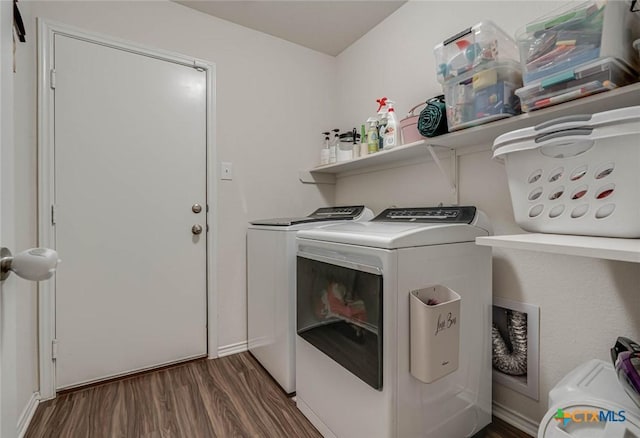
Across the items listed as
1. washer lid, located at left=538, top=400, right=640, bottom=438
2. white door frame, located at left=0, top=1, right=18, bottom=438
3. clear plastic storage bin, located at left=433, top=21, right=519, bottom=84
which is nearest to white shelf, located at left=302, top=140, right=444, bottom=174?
clear plastic storage bin, located at left=433, top=21, right=519, bottom=84

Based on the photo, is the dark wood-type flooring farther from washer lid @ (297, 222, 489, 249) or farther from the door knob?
the door knob

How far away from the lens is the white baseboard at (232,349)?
219cm

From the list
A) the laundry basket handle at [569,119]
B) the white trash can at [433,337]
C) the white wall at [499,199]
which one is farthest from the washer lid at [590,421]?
the laundry basket handle at [569,119]

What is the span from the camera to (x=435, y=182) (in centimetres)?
185

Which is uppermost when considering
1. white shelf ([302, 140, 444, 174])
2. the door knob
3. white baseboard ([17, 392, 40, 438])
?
white shelf ([302, 140, 444, 174])

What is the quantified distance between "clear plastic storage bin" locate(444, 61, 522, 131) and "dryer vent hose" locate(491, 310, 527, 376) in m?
0.94

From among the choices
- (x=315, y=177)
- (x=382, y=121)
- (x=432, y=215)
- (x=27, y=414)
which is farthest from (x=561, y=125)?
(x=27, y=414)

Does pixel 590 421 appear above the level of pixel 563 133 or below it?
below

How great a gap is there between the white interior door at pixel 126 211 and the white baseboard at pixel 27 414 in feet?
0.41

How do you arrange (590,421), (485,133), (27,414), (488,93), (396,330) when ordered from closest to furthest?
(590,421) < (396,330) < (488,93) < (485,133) < (27,414)

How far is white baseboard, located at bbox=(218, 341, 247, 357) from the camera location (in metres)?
2.19

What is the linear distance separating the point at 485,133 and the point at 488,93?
198 mm

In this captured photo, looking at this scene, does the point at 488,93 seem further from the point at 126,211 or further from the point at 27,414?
the point at 27,414

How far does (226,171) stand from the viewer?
87.9 inches
